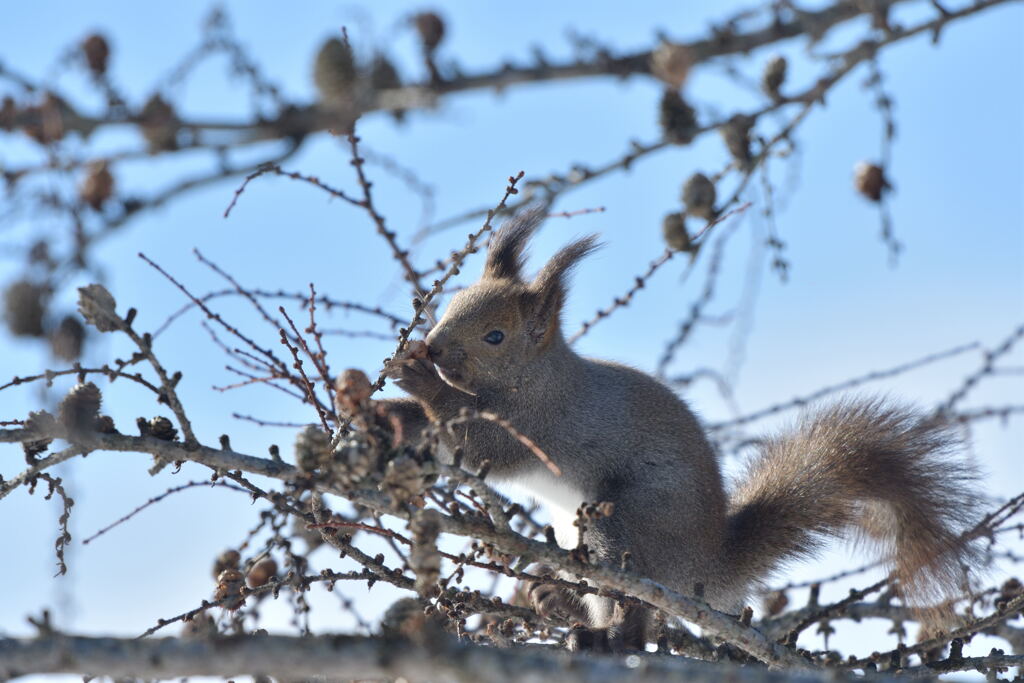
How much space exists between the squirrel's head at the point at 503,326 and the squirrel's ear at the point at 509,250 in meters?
0.03

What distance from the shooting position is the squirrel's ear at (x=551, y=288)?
450 cm

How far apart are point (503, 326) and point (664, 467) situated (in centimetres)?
92

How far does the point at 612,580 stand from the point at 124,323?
4.53ft

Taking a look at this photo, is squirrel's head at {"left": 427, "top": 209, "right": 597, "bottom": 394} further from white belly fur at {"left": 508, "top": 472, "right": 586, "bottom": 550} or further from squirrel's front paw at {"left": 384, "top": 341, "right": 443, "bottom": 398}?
white belly fur at {"left": 508, "top": 472, "right": 586, "bottom": 550}

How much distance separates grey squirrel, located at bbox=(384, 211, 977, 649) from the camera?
13.1 ft

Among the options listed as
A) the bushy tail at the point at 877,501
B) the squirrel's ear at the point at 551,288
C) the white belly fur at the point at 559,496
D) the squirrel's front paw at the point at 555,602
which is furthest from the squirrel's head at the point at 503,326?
the bushy tail at the point at 877,501

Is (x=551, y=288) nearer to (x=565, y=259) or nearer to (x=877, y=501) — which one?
(x=565, y=259)

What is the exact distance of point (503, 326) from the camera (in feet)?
14.6

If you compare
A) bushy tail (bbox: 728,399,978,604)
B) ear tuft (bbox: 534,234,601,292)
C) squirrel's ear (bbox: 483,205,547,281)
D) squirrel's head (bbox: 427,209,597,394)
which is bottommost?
bushy tail (bbox: 728,399,978,604)

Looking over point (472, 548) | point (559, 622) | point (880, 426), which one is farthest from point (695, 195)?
point (880, 426)

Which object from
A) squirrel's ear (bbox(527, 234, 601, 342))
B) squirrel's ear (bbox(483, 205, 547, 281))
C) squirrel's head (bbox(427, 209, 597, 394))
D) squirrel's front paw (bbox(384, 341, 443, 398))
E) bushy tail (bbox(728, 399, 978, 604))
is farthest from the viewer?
squirrel's ear (bbox(483, 205, 547, 281))

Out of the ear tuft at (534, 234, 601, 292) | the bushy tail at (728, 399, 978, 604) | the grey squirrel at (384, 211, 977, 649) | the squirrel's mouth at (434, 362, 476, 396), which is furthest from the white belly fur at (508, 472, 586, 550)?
the ear tuft at (534, 234, 601, 292)

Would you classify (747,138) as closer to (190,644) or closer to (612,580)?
(612,580)

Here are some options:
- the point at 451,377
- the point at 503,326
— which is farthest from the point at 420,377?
the point at 503,326
